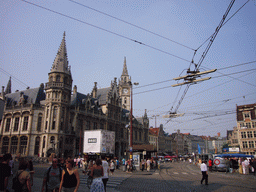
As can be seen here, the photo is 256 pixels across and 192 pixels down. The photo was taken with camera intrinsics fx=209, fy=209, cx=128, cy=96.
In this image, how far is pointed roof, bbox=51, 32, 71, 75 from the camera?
43.7 meters

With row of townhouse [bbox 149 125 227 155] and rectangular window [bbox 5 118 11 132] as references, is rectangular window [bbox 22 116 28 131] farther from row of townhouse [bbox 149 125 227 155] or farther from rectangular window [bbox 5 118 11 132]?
row of townhouse [bbox 149 125 227 155]

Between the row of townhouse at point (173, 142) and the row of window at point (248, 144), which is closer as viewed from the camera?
the row of window at point (248, 144)

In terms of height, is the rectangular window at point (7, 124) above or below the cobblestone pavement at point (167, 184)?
above

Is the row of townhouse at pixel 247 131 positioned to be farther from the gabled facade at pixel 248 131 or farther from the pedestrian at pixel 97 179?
the pedestrian at pixel 97 179

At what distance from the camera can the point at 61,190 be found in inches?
A: 229

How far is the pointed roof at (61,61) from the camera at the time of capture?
43731 millimetres

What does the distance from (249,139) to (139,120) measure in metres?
34.7

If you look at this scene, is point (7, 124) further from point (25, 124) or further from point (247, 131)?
point (247, 131)

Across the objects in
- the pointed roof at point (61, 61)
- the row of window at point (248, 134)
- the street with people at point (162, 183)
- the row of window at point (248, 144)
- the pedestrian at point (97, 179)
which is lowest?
the street with people at point (162, 183)

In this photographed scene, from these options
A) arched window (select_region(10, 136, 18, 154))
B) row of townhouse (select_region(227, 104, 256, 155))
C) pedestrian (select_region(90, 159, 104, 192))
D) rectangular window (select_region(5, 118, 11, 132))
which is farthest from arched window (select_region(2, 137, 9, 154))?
row of townhouse (select_region(227, 104, 256, 155))

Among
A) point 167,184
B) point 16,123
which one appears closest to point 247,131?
point 167,184

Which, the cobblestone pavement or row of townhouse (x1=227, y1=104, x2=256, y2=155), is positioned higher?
row of townhouse (x1=227, y1=104, x2=256, y2=155)

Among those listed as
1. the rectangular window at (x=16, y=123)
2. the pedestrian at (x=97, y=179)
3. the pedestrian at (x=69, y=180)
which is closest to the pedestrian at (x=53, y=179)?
the pedestrian at (x=69, y=180)

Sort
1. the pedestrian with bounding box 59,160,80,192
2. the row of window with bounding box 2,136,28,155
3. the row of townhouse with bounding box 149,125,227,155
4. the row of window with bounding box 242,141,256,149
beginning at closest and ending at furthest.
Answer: the pedestrian with bounding box 59,160,80,192
the row of window with bounding box 2,136,28,155
the row of window with bounding box 242,141,256,149
the row of townhouse with bounding box 149,125,227,155
